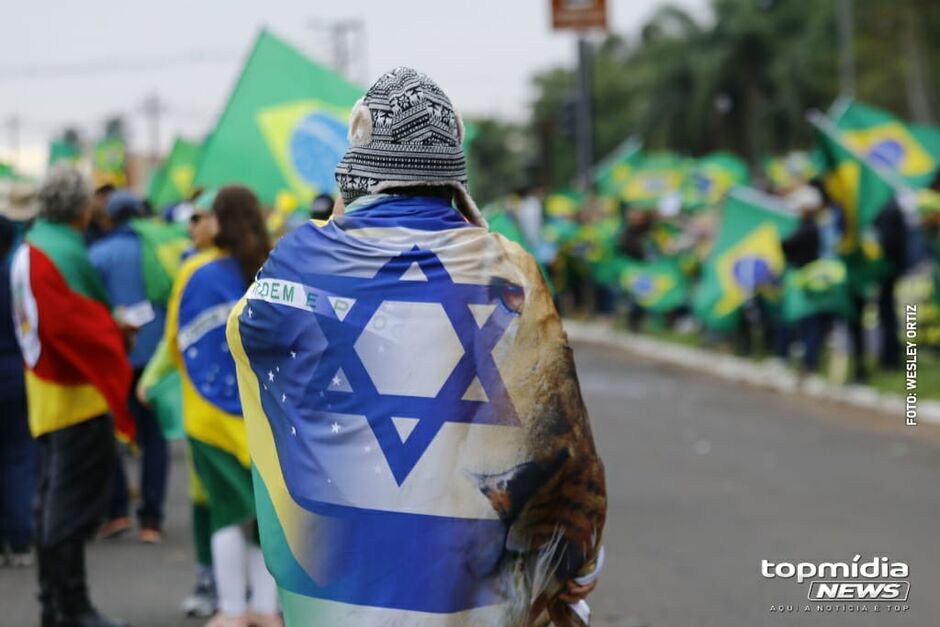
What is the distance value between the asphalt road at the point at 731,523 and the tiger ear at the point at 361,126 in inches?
149

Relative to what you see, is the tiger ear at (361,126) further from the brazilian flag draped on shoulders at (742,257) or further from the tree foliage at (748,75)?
the tree foliage at (748,75)

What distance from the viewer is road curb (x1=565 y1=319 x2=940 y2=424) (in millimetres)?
13841

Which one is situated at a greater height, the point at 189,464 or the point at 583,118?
the point at 189,464

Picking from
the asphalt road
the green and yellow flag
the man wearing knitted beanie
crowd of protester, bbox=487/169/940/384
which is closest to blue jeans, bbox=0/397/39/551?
the asphalt road

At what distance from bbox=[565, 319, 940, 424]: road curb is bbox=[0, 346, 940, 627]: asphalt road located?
322 millimetres

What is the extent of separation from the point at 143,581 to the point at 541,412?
5.20 m

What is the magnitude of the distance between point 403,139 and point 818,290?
12.3 metres

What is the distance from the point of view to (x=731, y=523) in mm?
9102

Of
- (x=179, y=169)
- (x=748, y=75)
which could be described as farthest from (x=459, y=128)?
(x=748, y=75)

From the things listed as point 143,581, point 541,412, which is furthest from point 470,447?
point 143,581

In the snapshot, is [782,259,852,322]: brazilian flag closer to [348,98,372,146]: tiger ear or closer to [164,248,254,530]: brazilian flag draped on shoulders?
[164,248,254,530]: brazilian flag draped on shoulders

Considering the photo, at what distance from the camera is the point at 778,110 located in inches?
2376

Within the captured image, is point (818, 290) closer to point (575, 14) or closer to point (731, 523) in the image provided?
point (731, 523)

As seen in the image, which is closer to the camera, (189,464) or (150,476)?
(189,464)
